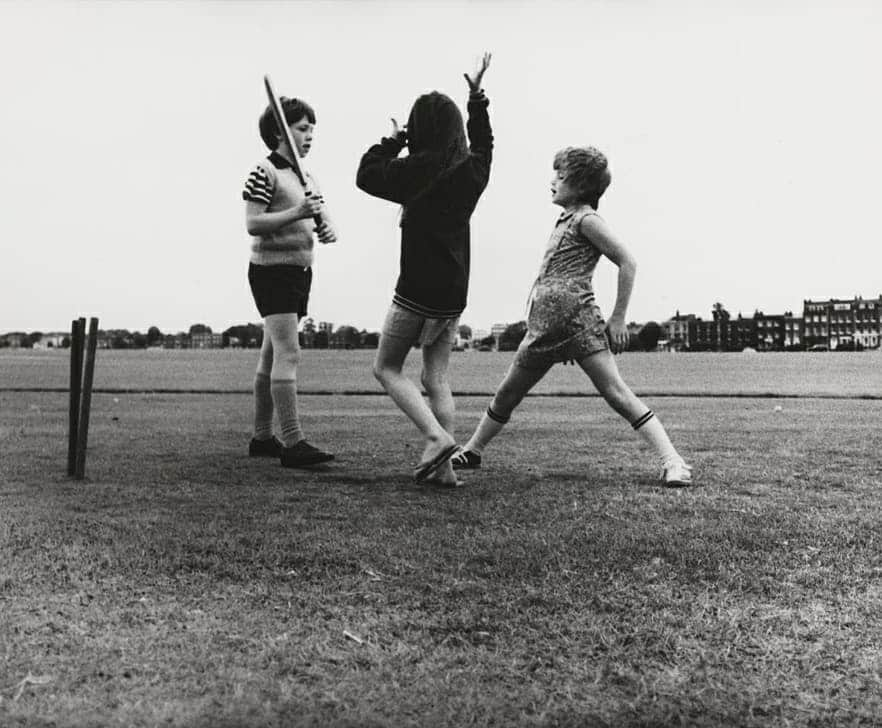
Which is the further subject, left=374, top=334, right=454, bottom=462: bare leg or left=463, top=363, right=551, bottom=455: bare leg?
left=463, top=363, right=551, bottom=455: bare leg

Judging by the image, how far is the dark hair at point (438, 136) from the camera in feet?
16.5

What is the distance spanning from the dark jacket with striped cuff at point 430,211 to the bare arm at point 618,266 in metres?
0.64

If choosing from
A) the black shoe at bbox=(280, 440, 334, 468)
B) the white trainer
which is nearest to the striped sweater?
the black shoe at bbox=(280, 440, 334, 468)

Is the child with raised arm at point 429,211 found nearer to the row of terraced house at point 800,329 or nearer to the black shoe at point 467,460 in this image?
the black shoe at point 467,460

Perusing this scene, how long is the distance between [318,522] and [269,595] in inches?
40.3

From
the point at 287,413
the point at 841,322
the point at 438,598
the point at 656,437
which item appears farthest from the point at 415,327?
the point at 841,322

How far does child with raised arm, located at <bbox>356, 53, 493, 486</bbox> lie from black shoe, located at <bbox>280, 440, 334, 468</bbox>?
73 centimetres

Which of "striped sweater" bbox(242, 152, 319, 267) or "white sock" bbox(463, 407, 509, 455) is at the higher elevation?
"striped sweater" bbox(242, 152, 319, 267)

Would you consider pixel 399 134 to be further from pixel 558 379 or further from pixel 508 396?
pixel 558 379

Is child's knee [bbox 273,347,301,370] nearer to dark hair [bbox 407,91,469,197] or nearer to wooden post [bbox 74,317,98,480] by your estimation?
wooden post [bbox 74,317,98,480]

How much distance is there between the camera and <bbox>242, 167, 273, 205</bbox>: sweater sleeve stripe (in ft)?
18.8

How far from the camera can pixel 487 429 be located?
5.78 meters

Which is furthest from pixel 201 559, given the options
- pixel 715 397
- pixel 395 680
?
pixel 715 397

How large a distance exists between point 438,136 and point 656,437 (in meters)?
1.94
